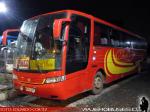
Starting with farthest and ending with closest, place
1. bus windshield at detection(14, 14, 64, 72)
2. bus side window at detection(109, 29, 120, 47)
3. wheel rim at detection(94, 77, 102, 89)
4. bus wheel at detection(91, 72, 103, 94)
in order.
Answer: bus side window at detection(109, 29, 120, 47), wheel rim at detection(94, 77, 102, 89), bus wheel at detection(91, 72, 103, 94), bus windshield at detection(14, 14, 64, 72)

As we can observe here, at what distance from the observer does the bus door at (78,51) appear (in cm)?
763

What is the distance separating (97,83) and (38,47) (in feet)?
10.9

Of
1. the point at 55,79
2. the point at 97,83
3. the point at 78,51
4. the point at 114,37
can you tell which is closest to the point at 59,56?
the point at 55,79

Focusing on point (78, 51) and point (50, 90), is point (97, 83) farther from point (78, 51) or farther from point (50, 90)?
point (50, 90)

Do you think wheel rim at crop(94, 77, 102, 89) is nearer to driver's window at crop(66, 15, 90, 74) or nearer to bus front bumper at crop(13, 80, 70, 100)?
driver's window at crop(66, 15, 90, 74)

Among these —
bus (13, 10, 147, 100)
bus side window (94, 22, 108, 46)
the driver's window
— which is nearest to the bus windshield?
bus (13, 10, 147, 100)

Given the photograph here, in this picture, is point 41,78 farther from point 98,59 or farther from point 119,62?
point 119,62

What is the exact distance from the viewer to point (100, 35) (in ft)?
32.7

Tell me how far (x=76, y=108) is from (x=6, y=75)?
20.4ft

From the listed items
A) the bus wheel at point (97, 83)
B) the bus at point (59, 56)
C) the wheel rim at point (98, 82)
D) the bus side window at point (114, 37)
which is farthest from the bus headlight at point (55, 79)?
the bus side window at point (114, 37)

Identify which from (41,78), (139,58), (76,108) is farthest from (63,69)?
(139,58)

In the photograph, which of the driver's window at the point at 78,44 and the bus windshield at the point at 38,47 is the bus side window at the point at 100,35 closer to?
the driver's window at the point at 78,44

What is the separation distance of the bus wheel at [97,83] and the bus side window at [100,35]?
1373 millimetres

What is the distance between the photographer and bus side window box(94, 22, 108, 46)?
31.2ft
